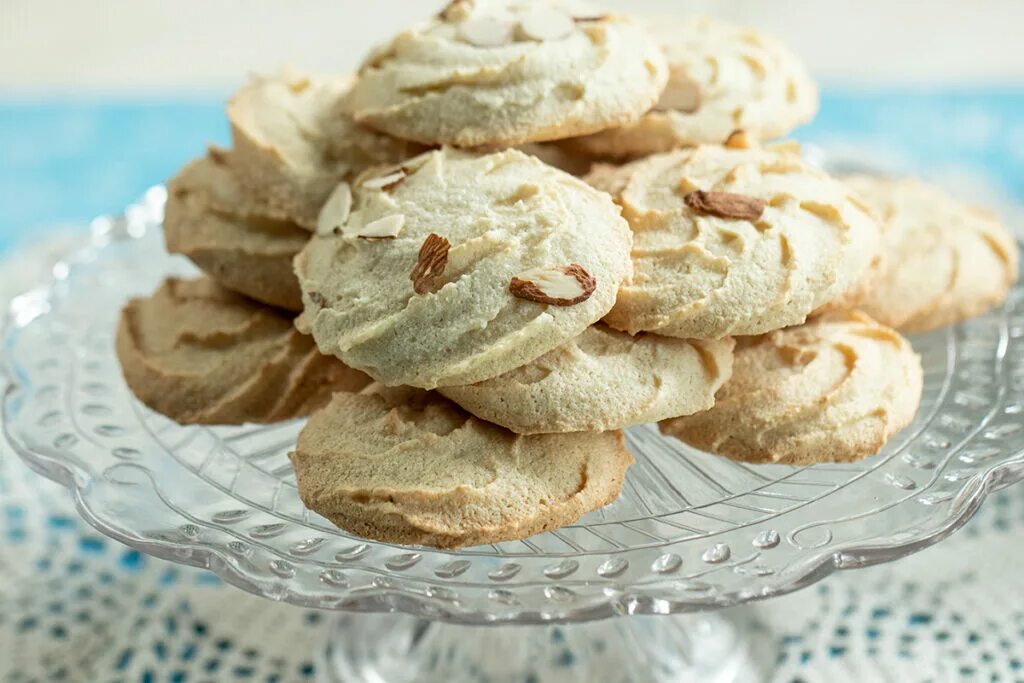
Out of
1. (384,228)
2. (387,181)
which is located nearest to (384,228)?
(384,228)

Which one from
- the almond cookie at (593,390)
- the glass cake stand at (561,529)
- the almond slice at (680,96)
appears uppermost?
the almond slice at (680,96)

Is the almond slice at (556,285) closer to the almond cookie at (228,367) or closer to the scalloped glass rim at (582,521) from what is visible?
the scalloped glass rim at (582,521)

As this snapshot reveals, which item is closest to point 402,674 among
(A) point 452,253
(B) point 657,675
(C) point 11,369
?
(B) point 657,675

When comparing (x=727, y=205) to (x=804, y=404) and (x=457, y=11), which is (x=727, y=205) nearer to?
(x=804, y=404)

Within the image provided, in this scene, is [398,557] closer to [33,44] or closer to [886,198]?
[886,198]

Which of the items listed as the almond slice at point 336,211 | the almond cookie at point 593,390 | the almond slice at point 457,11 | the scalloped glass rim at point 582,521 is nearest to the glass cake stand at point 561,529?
the scalloped glass rim at point 582,521

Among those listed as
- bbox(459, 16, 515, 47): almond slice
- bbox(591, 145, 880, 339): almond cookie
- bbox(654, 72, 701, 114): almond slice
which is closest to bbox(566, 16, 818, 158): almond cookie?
bbox(654, 72, 701, 114): almond slice

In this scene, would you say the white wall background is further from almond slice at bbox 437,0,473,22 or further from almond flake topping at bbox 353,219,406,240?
almond flake topping at bbox 353,219,406,240
